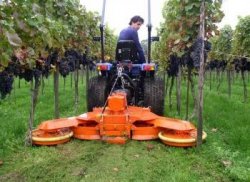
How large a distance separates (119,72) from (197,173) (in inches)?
133

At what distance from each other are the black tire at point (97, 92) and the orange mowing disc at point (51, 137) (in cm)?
172

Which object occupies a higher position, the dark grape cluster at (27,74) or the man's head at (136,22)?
the man's head at (136,22)

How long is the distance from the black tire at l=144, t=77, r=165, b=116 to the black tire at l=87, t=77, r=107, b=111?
0.88 m

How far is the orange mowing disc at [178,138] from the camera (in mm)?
7488

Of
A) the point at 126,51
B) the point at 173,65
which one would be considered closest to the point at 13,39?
the point at 126,51

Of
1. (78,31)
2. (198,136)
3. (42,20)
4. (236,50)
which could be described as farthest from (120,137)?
(236,50)

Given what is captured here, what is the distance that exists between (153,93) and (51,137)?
2.72 metres

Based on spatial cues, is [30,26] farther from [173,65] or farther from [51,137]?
[173,65]

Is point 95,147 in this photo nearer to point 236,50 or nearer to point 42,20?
point 42,20

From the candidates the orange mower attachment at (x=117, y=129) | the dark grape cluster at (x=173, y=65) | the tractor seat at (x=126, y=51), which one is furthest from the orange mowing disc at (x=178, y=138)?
the dark grape cluster at (x=173, y=65)

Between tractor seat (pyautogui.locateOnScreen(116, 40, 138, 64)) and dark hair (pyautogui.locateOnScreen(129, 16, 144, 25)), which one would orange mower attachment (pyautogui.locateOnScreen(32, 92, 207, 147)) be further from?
dark hair (pyautogui.locateOnScreen(129, 16, 144, 25))

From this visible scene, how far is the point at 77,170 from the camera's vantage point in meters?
6.16

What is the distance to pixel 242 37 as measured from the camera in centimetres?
1858

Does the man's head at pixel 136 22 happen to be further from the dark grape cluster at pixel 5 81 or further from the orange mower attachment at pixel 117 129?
the dark grape cluster at pixel 5 81
